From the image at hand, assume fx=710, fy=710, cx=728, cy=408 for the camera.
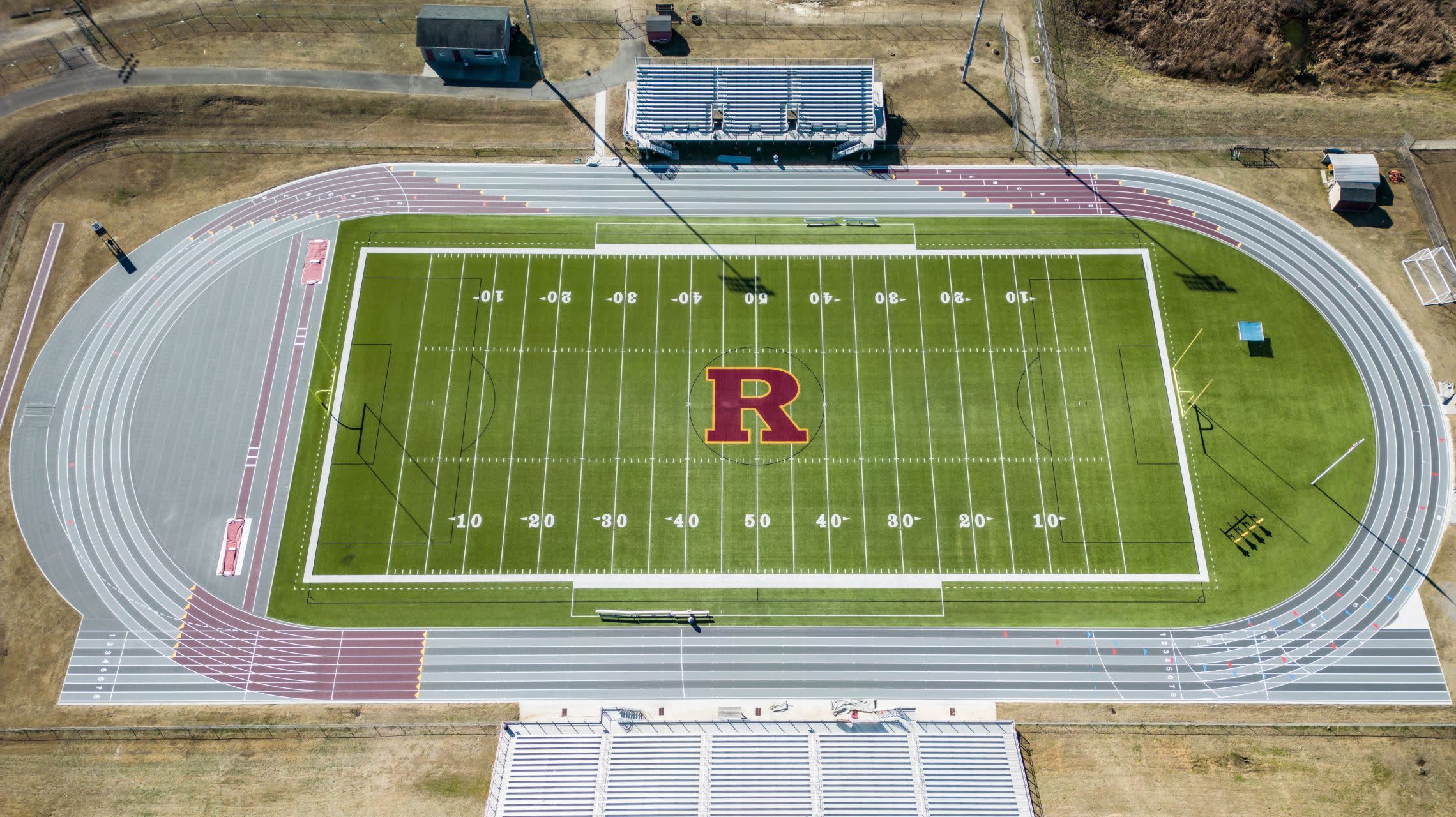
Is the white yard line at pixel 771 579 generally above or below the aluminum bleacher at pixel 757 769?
→ above

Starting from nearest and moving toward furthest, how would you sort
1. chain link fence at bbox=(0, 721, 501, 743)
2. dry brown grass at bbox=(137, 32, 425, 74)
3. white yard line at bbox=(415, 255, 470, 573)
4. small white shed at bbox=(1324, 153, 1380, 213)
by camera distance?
1. chain link fence at bbox=(0, 721, 501, 743)
2. white yard line at bbox=(415, 255, 470, 573)
3. small white shed at bbox=(1324, 153, 1380, 213)
4. dry brown grass at bbox=(137, 32, 425, 74)

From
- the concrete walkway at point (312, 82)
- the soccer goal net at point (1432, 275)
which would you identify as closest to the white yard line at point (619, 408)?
the concrete walkway at point (312, 82)

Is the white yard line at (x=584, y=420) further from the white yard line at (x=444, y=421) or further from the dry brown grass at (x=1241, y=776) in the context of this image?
the dry brown grass at (x=1241, y=776)

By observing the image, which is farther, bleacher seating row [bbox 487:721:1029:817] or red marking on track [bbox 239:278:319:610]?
red marking on track [bbox 239:278:319:610]

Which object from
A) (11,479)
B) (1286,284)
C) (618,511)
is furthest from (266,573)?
(1286,284)

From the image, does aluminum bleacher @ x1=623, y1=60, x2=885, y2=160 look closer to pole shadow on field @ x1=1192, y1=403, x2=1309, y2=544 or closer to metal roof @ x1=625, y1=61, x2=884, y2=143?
metal roof @ x1=625, y1=61, x2=884, y2=143

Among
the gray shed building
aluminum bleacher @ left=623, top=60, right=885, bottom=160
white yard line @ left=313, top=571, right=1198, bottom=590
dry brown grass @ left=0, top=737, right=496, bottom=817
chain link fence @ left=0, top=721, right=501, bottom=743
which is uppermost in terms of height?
the gray shed building

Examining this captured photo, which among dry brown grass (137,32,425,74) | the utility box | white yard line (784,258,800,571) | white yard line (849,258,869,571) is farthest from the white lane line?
white yard line (849,258,869,571)
